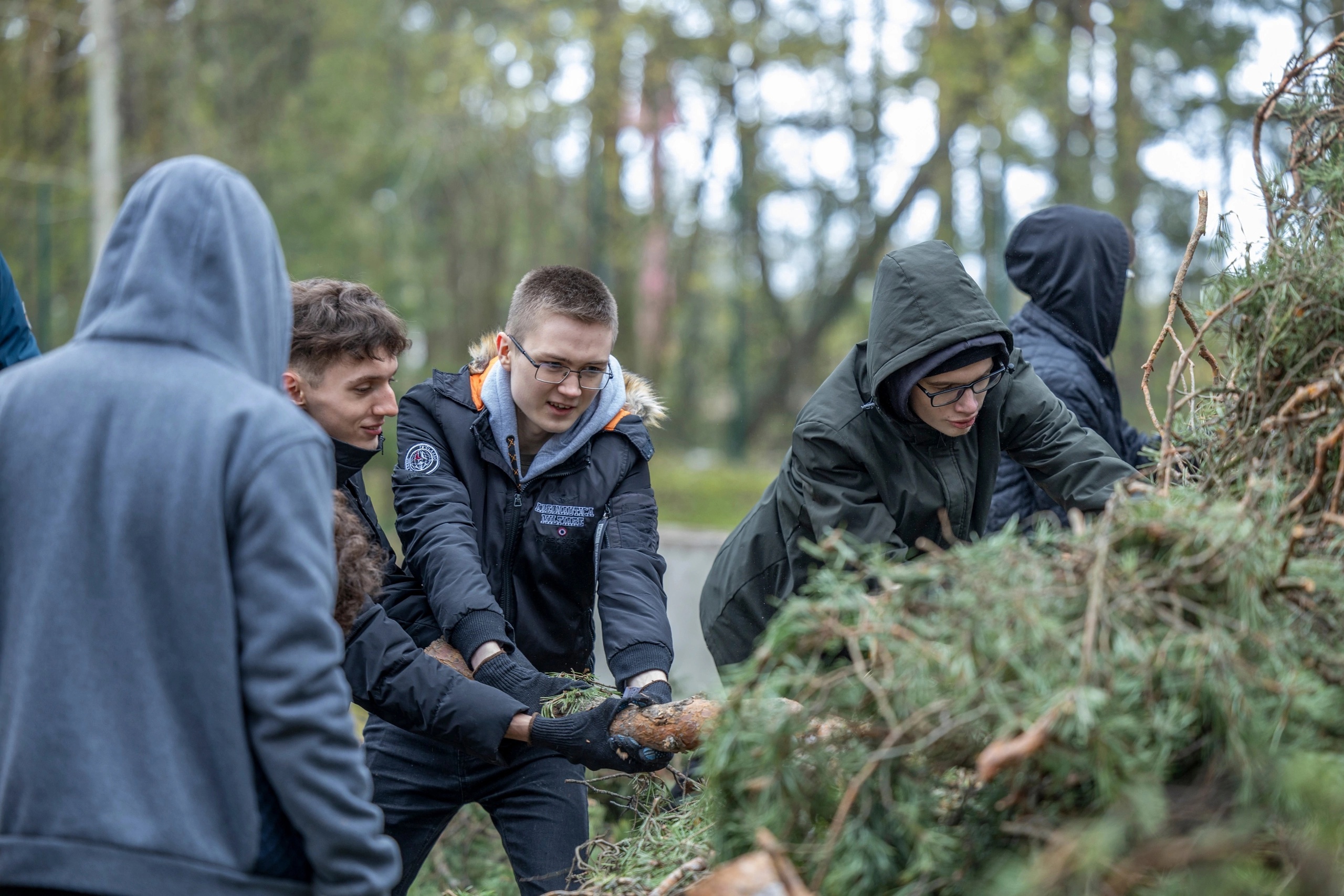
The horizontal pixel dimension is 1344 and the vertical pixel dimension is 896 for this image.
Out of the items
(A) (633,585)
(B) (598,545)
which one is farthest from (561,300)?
(A) (633,585)

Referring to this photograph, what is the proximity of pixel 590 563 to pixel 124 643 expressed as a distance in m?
1.71

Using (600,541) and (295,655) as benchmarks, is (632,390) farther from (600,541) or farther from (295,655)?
(295,655)

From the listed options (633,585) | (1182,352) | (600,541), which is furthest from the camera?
(600,541)

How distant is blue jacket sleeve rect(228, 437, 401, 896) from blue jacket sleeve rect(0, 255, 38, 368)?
2174 mm

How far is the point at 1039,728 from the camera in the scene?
144 cm

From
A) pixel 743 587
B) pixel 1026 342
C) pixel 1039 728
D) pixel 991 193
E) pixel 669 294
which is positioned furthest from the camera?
pixel 669 294

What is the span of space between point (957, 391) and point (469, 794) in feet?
5.20

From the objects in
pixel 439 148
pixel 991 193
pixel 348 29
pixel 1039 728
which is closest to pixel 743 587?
pixel 1039 728

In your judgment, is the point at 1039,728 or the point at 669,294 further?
the point at 669,294

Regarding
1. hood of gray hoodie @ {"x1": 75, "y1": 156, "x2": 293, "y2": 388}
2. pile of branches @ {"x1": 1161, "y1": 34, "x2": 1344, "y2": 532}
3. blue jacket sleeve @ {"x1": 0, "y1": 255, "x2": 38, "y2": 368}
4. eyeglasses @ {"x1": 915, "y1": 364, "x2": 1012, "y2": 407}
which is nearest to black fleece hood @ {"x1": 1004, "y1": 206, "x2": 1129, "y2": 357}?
eyeglasses @ {"x1": 915, "y1": 364, "x2": 1012, "y2": 407}

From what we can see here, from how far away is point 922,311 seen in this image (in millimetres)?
2848

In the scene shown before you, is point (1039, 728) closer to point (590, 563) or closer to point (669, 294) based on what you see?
point (590, 563)

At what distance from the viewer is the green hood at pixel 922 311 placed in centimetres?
280

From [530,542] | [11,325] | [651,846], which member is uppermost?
[11,325]
